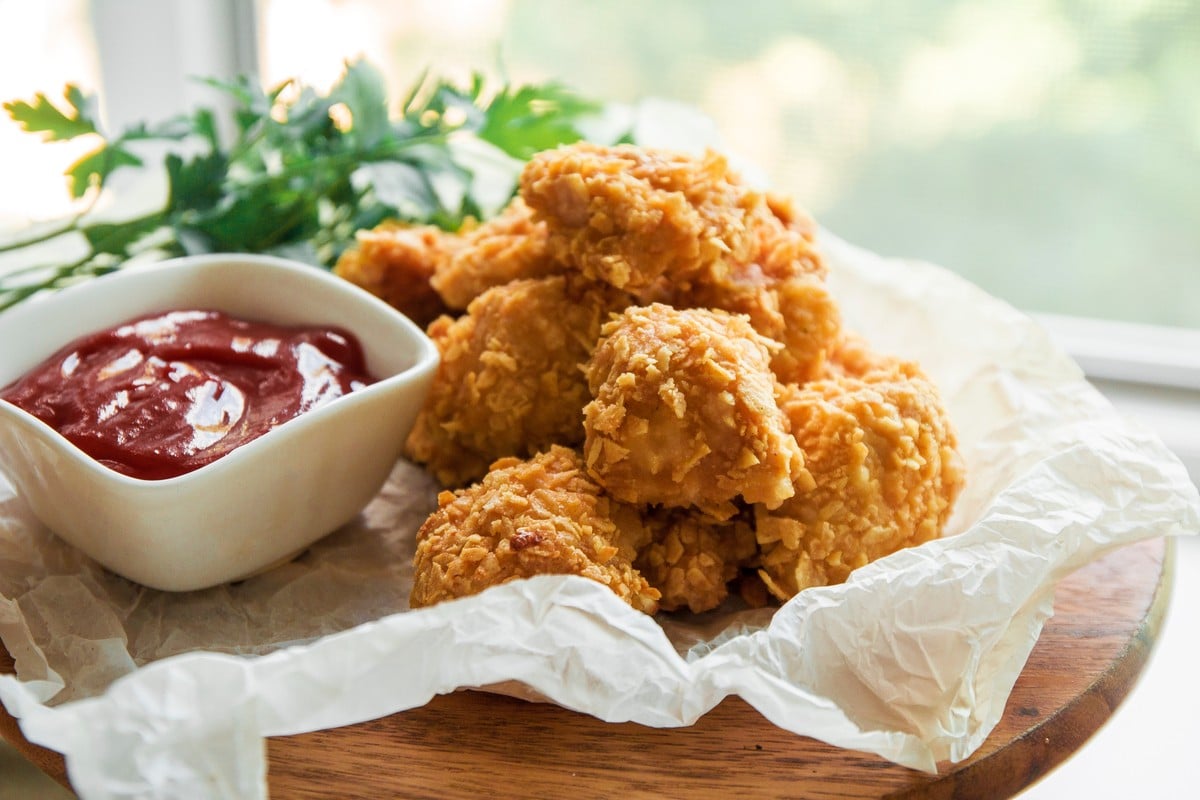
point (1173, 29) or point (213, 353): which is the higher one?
point (1173, 29)

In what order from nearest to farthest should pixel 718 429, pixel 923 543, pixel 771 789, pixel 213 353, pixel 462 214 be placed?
1. pixel 771 789
2. pixel 718 429
3. pixel 923 543
4. pixel 213 353
5. pixel 462 214

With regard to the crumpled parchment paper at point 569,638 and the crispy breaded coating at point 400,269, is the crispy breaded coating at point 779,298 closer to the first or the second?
the crumpled parchment paper at point 569,638

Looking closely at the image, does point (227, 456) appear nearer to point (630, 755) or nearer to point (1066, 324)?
point (630, 755)

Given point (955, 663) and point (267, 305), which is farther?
point (267, 305)

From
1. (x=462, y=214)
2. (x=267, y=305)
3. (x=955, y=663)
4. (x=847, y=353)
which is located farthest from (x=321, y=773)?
(x=462, y=214)

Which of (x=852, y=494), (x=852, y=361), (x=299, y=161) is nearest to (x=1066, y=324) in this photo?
(x=852, y=361)

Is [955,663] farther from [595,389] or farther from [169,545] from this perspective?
[169,545]

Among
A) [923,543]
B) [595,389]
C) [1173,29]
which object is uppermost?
[1173,29]

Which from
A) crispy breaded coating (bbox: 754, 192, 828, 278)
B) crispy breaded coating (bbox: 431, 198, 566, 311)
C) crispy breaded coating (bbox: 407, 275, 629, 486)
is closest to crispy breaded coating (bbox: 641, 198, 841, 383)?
crispy breaded coating (bbox: 754, 192, 828, 278)
